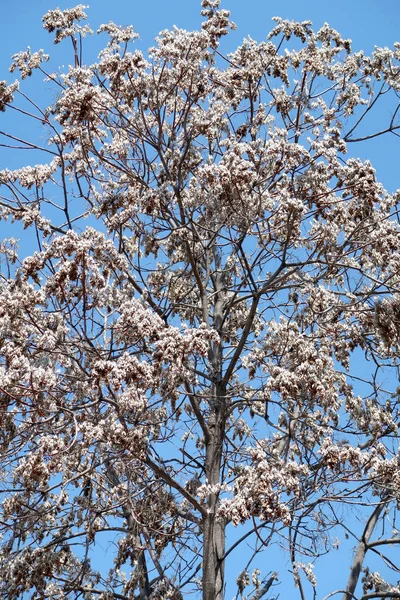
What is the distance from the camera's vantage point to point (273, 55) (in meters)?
12.7

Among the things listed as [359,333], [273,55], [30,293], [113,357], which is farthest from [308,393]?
[273,55]

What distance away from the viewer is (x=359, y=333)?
1157cm

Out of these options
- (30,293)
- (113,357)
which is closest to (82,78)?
(30,293)

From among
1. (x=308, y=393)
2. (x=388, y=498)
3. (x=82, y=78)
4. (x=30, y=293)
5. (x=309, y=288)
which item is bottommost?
(x=388, y=498)

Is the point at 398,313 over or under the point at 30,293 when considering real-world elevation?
under

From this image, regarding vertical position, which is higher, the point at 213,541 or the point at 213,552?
the point at 213,541

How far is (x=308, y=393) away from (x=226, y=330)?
2.96 meters

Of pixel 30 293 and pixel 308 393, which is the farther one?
pixel 308 393

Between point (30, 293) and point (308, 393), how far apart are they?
3.87 metres

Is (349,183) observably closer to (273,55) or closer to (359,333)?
(359,333)

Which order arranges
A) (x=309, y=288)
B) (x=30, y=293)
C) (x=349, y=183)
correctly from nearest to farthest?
(x=30, y=293), (x=349, y=183), (x=309, y=288)

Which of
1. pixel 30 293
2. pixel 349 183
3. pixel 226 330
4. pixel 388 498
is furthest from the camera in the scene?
pixel 226 330

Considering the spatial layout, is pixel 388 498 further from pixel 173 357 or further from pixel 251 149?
pixel 251 149

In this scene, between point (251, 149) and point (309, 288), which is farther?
point (309, 288)
